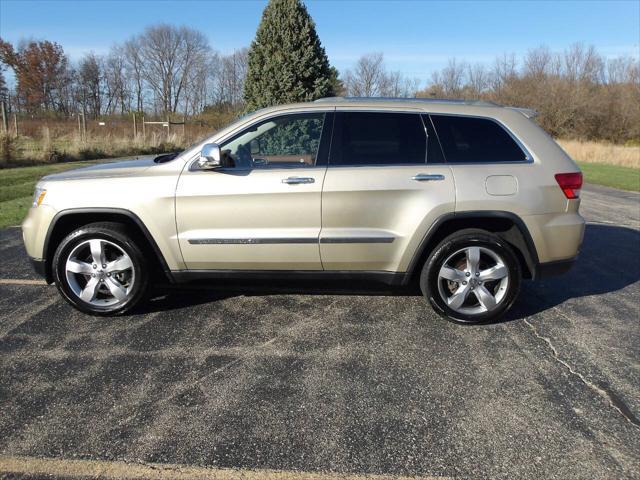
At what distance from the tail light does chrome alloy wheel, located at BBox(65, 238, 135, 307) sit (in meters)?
3.69

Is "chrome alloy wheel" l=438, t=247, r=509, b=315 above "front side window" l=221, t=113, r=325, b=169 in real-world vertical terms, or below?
below

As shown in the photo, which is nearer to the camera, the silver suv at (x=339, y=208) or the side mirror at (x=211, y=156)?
the side mirror at (x=211, y=156)

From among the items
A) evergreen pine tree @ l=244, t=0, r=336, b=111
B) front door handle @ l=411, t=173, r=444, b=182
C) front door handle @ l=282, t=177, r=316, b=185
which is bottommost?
front door handle @ l=282, t=177, r=316, b=185

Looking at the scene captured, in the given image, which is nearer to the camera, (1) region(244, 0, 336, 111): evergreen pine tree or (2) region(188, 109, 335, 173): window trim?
(2) region(188, 109, 335, 173): window trim

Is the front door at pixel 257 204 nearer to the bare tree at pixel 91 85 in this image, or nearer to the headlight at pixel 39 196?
the headlight at pixel 39 196

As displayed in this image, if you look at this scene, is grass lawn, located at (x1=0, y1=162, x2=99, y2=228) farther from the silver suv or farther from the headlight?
the silver suv

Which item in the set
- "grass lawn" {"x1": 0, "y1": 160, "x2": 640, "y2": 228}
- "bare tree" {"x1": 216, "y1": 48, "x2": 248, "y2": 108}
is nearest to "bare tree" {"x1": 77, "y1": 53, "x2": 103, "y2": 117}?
"bare tree" {"x1": 216, "y1": 48, "x2": 248, "y2": 108}

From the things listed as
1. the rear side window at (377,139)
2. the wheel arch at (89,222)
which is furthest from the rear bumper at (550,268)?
the wheel arch at (89,222)

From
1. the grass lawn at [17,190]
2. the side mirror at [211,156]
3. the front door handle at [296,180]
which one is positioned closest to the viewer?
the side mirror at [211,156]

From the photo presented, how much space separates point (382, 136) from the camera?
4.11m

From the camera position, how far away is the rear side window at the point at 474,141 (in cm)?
408

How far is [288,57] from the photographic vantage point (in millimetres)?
13016

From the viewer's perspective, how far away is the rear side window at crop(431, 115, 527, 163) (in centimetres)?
408

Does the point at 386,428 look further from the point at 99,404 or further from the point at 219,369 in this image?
the point at 99,404
